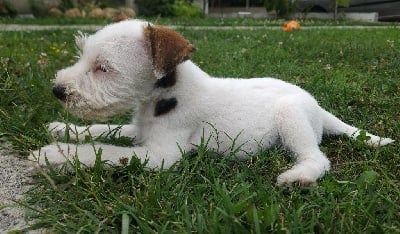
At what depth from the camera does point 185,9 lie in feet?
80.9

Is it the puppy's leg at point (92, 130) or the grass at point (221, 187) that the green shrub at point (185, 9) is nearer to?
the grass at point (221, 187)

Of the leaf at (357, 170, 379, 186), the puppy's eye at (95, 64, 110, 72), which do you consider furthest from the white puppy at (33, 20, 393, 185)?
the leaf at (357, 170, 379, 186)

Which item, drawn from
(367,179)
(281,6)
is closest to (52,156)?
(367,179)

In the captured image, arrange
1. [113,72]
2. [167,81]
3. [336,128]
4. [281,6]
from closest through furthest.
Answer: [113,72], [167,81], [336,128], [281,6]

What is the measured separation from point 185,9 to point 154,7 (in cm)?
165

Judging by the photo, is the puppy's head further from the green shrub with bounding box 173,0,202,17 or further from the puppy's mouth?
the green shrub with bounding box 173,0,202,17

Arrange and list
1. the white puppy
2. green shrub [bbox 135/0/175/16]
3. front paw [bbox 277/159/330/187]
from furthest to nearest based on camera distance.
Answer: green shrub [bbox 135/0/175/16] < the white puppy < front paw [bbox 277/159/330/187]

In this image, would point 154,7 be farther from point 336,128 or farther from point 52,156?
point 52,156

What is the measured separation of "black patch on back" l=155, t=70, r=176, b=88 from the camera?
11.5 feet

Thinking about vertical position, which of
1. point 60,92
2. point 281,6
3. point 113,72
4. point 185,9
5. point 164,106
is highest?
point 113,72

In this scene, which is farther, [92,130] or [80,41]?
[92,130]

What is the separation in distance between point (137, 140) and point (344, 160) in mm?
1620

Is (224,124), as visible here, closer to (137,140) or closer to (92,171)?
→ (137,140)

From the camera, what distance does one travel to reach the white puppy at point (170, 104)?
3.29 meters
